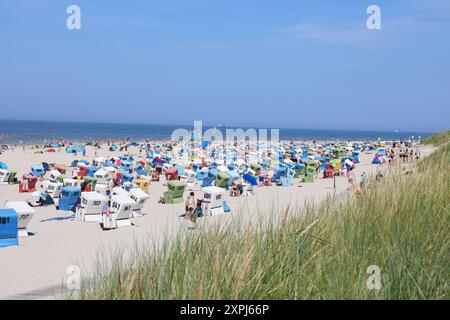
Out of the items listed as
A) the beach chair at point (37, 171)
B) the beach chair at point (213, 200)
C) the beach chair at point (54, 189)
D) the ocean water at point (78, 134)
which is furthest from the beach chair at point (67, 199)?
the ocean water at point (78, 134)

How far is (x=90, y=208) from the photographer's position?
14016 millimetres

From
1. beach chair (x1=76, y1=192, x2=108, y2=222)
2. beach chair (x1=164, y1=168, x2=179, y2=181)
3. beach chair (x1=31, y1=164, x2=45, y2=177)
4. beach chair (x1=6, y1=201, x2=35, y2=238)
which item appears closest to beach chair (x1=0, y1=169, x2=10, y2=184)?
beach chair (x1=31, y1=164, x2=45, y2=177)

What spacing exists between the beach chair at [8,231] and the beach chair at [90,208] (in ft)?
10.9

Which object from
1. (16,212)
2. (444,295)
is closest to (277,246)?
(444,295)

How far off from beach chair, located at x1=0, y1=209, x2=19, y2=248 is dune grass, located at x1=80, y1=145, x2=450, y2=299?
26.7ft

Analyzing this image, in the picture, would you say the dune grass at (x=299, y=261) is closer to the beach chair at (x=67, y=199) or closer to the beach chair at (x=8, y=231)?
the beach chair at (x=8, y=231)

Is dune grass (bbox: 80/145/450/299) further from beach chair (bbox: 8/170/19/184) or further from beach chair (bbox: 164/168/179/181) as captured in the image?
beach chair (bbox: 8/170/19/184)

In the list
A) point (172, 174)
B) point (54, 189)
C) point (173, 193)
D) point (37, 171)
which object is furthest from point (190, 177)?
point (54, 189)

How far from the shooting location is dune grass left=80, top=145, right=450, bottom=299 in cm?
273

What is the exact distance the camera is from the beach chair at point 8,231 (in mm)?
10453
